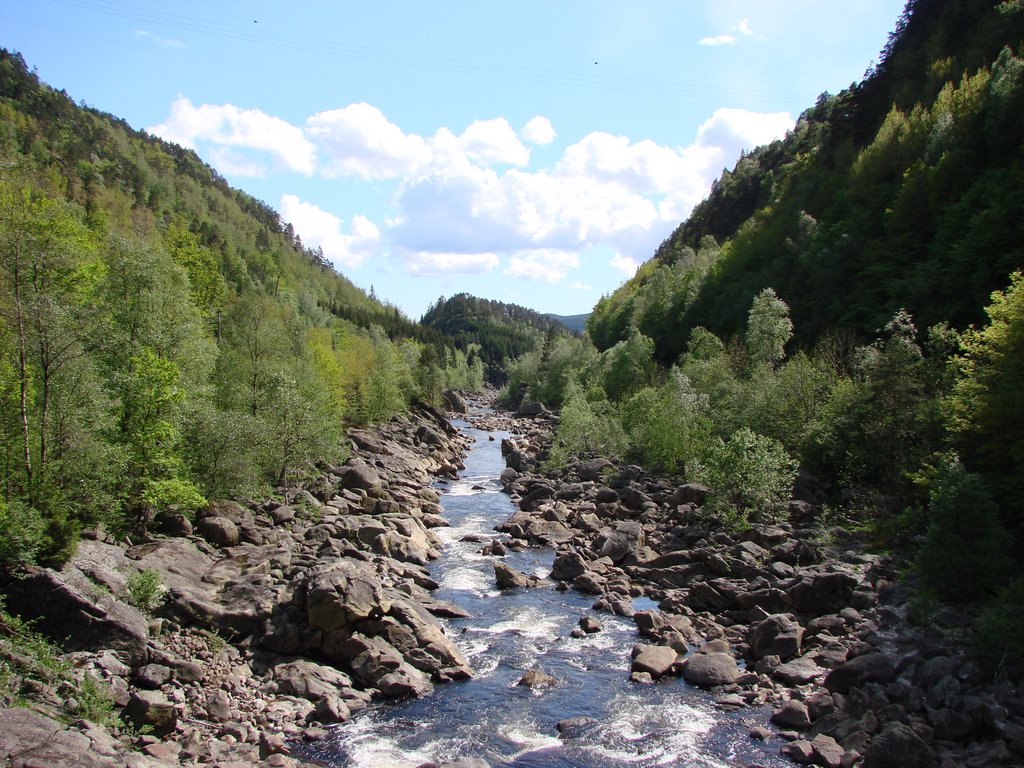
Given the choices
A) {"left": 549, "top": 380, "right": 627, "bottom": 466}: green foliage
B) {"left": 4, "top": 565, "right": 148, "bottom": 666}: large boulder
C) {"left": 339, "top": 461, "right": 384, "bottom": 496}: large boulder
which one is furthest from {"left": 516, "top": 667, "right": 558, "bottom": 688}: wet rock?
{"left": 549, "top": 380, "right": 627, "bottom": 466}: green foliage

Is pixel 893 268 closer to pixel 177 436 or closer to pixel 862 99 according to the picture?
pixel 862 99

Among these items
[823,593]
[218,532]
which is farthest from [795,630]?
[218,532]

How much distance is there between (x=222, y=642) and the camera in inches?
887

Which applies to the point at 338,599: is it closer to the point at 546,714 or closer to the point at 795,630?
the point at 546,714

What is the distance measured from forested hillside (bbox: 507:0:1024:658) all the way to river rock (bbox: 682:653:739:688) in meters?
7.33

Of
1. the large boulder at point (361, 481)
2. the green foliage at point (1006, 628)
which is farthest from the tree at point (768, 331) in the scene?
the green foliage at point (1006, 628)

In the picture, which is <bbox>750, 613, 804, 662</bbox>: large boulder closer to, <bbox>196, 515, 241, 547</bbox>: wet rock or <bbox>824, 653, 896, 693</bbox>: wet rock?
<bbox>824, 653, 896, 693</bbox>: wet rock

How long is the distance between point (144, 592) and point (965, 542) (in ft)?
92.5

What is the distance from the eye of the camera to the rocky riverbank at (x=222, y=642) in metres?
16.7

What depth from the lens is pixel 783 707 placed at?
20000 millimetres

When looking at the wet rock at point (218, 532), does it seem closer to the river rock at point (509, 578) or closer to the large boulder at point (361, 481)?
the river rock at point (509, 578)

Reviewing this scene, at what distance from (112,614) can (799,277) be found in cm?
7701

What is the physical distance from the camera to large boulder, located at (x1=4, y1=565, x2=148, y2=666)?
1945cm

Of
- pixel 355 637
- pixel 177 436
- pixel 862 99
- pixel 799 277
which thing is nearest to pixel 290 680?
pixel 355 637
